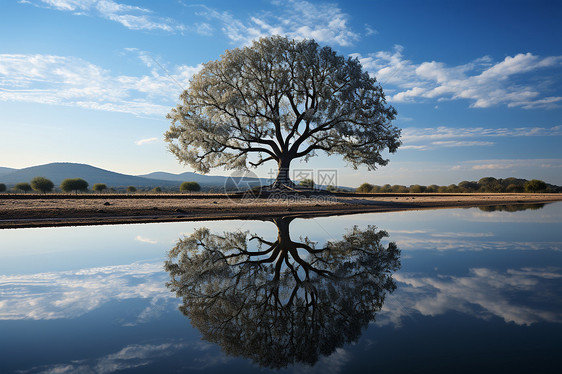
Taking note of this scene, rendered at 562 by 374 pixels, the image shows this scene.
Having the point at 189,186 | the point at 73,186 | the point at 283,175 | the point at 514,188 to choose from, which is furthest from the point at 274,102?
the point at 514,188

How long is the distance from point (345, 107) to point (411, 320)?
82.5ft

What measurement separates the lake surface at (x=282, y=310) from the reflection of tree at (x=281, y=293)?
0.06ft

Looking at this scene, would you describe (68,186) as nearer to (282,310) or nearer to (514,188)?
(282,310)

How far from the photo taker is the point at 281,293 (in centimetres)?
396

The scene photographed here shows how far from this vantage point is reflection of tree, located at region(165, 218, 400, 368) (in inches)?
110

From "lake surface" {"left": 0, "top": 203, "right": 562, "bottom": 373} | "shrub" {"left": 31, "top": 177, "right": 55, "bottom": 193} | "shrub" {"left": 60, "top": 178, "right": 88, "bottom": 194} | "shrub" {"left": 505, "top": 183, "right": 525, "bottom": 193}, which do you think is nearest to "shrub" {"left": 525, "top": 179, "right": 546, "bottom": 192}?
"shrub" {"left": 505, "top": 183, "right": 525, "bottom": 193}

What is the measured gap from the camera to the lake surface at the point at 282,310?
247cm

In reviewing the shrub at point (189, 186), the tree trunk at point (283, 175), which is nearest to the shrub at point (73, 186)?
the shrub at point (189, 186)

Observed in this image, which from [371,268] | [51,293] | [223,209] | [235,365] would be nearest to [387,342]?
[235,365]

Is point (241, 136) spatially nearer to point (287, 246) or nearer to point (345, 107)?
point (345, 107)

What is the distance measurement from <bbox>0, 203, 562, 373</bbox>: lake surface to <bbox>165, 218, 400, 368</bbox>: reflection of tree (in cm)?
2

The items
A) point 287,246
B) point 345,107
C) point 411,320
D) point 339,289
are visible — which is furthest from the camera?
point 345,107

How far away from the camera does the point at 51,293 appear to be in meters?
4.30

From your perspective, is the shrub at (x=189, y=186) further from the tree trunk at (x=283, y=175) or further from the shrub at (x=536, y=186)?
the shrub at (x=536, y=186)
